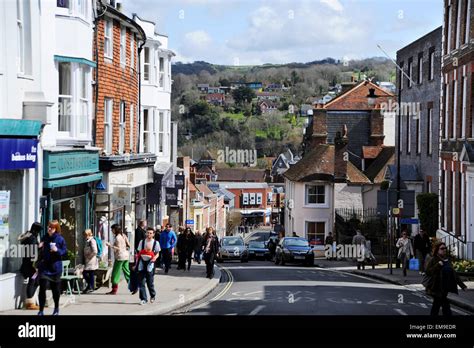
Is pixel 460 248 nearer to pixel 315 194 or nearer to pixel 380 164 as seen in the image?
pixel 380 164

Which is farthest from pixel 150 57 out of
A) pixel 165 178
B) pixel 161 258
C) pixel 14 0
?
pixel 14 0

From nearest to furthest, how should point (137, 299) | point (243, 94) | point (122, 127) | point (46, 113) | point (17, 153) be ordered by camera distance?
point (17, 153) < point (46, 113) < point (137, 299) < point (243, 94) < point (122, 127)

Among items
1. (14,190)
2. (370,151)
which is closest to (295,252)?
(370,151)

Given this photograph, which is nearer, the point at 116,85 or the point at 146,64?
the point at 116,85

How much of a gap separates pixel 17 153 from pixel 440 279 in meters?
6.62

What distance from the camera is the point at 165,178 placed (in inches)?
1272

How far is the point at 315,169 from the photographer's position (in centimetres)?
4888

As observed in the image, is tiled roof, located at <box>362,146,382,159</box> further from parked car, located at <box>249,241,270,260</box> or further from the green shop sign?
the green shop sign

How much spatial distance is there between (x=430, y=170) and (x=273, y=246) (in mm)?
9969

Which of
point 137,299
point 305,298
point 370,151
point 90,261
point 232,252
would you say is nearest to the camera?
point 137,299

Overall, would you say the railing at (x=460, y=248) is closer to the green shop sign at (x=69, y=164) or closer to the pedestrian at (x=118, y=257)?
the green shop sign at (x=69, y=164)

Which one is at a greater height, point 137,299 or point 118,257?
point 118,257

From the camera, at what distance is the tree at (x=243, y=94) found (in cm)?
1514
